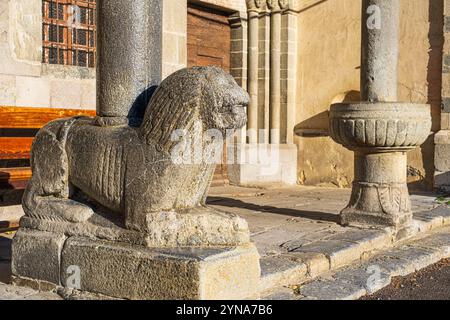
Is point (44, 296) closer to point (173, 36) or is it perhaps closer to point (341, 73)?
point (173, 36)

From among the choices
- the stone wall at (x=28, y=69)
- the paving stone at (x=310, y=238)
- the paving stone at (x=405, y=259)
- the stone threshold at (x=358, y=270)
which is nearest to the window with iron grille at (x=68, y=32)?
the stone wall at (x=28, y=69)

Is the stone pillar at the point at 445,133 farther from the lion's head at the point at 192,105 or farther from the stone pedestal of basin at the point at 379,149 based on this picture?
the lion's head at the point at 192,105

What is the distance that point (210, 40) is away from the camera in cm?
888

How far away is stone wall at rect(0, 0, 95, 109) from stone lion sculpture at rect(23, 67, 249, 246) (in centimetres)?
289

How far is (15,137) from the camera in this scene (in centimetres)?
512

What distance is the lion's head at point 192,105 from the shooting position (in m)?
2.78

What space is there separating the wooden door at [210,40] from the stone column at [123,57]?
533 centimetres

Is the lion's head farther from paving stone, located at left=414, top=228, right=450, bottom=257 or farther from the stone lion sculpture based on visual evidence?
paving stone, located at left=414, top=228, right=450, bottom=257

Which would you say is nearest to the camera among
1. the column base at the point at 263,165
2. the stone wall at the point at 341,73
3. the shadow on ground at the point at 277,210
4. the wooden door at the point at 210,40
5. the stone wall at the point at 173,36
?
the shadow on ground at the point at 277,210

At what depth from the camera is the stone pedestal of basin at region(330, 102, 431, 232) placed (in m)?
4.61

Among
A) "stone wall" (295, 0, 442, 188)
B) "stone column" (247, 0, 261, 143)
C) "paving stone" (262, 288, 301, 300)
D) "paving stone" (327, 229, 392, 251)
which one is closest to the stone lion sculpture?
"paving stone" (262, 288, 301, 300)

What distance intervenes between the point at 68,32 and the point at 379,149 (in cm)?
359
